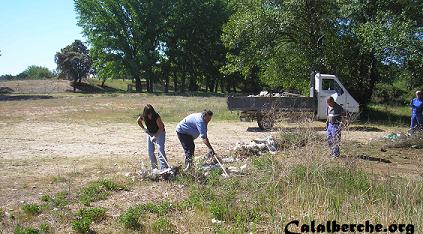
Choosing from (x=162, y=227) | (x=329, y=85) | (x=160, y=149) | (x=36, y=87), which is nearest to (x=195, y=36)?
(x=36, y=87)

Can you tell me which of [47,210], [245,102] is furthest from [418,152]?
[47,210]

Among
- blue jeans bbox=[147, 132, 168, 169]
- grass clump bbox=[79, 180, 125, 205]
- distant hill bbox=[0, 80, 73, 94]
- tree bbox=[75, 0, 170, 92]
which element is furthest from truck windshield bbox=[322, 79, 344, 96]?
distant hill bbox=[0, 80, 73, 94]

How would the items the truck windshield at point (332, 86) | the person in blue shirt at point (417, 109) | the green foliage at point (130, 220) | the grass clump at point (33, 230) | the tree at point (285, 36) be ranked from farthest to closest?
the tree at point (285, 36) → the truck windshield at point (332, 86) → the person in blue shirt at point (417, 109) → the green foliage at point (130, 220) → the grass clump at point (33, 230)

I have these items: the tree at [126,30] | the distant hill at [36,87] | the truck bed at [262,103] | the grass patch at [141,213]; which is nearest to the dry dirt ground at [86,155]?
the grass patch at [141,213]

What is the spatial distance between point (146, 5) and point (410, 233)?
164 feet

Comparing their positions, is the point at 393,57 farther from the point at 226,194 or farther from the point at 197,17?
the point at 197,17

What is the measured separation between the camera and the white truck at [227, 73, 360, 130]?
17.5 m

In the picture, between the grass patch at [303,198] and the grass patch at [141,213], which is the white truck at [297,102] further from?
the grass patch at [141,213]

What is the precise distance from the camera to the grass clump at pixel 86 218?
6.01 meters

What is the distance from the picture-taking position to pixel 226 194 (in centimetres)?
718

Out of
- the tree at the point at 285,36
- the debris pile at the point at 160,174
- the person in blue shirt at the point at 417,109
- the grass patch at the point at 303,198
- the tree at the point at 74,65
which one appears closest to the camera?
the grass patch at the point at 303,198

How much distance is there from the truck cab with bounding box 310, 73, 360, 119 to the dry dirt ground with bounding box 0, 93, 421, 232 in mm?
1542

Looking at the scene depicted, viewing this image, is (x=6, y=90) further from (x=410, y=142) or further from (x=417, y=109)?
(x=410, y=142)

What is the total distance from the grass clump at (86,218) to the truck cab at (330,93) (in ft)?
43.1
